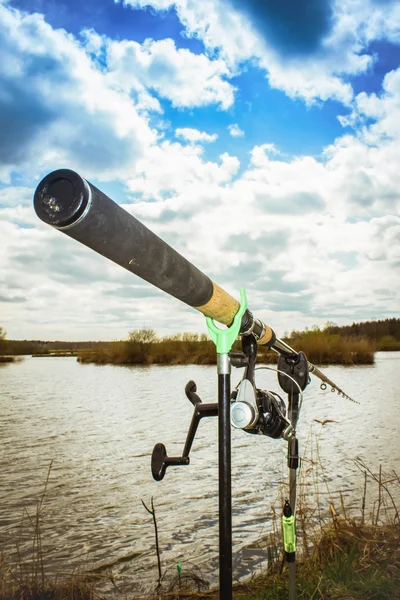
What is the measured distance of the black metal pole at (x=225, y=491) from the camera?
1150 mm

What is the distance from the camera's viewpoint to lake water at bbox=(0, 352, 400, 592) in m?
4.38

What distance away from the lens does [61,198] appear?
801 millimetres

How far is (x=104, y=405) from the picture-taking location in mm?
14930

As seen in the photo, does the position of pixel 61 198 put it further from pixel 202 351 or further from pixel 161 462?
pixel 202 351

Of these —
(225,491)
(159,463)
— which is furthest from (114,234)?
(159,463)

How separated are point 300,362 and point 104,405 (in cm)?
1363

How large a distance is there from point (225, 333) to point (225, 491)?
378 mm

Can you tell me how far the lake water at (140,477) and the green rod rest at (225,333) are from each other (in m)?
2.71

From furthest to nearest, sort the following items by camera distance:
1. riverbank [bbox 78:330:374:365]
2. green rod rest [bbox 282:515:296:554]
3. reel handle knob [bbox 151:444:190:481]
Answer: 1. riverbank [bbox 78:330:374:365]
2. green rod rest [bbox 282:515:296:554]
3. reel handle knob [bbox 151:444:190:481]

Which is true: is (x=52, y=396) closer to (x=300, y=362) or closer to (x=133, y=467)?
Answer: (x=133, y=467)

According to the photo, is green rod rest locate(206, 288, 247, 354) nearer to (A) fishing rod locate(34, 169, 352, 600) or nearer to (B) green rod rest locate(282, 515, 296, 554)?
(A) fishing rod locate(34, 169, 352, 600)

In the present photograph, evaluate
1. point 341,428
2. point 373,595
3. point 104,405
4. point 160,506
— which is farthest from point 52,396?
point 373,595

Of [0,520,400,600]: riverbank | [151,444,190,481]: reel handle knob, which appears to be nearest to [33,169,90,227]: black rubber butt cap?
[151,444,190,481]: reel handle knob

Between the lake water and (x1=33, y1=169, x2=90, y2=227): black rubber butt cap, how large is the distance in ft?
10.1
